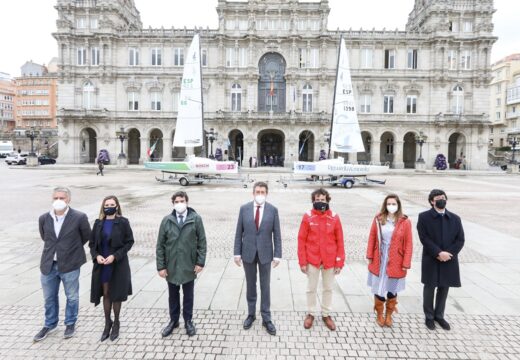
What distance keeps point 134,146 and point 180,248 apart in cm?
5430

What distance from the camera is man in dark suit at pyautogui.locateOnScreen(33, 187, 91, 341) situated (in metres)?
5.17

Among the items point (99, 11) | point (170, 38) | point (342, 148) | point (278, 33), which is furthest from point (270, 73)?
point (342, 148)

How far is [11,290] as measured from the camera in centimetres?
691

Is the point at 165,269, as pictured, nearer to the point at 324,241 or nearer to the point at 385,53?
the point at 324,241

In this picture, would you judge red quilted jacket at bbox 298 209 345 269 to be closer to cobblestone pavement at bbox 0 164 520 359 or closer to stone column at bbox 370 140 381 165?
cobblestone pavement at bbox 0 164 520 359

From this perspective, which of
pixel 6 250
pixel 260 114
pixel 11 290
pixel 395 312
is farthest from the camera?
pixel 260 114

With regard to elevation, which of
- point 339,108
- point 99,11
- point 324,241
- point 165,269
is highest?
point 99,11

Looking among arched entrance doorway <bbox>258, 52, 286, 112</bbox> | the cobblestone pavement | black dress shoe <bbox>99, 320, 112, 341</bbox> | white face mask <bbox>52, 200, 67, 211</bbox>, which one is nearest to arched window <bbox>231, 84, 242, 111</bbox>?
arched entrance doorway <bbox>258, 52, 286, 112</bbox>

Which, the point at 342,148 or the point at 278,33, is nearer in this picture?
the point at 342,148

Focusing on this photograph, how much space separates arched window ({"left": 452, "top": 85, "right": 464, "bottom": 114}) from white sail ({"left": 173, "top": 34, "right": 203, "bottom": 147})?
40328 mm

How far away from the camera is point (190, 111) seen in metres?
25.8

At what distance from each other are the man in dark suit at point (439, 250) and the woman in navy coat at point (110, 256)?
4410 millimetres

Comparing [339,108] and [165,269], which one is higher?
[339,108]

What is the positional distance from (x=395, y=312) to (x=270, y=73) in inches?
1915
